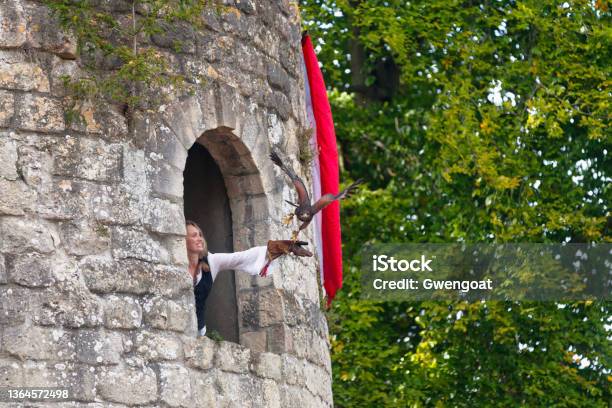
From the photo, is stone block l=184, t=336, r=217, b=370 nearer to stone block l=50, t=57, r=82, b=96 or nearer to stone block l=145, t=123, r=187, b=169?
stone block l=145, t=123, r=187, b=169

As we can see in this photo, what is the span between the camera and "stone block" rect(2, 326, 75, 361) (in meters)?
7.06

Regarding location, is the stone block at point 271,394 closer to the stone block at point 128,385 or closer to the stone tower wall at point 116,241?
the stone tower wall at point 116,241

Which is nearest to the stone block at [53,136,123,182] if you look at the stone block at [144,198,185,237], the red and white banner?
the stone block at [144,198,185,237]

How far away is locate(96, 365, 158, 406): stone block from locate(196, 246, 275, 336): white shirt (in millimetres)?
825

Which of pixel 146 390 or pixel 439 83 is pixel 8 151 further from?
pixel 439 83

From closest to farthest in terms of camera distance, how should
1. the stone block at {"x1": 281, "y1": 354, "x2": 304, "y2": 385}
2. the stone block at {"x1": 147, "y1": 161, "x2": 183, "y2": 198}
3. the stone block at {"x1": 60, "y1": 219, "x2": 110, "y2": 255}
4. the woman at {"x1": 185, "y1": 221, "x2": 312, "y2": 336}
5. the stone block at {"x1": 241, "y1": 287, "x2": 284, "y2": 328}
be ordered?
the stone block at {"x1": 60, "y1": 219, "x2": 110, "y2": 255} → the stone block at {"x1": 147, "y1": 161, "x2": 183, "y2": 198} → the woman at {"x1": 185, "y1": 221, "x2": 312, "y2": 336} → the stone block at {"x1": 281, "y1": 354, "x2": 304, "y2": 385} → the stone block at {"x1": 241, "y1": 287, "x2": 284, "y2": 328}

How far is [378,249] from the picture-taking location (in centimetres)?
1549

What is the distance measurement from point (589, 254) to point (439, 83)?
87.7 inches

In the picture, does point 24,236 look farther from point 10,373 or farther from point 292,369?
point 292,369

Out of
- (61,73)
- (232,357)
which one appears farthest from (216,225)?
(61,73)

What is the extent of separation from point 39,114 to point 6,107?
16 centimetres

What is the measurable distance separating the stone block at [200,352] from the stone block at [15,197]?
1032mm

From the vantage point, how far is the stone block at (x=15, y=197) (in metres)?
7.22

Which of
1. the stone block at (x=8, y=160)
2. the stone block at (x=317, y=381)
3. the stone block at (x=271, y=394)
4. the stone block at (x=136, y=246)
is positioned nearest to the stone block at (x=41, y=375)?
the stone block at (x=136, y=246)
